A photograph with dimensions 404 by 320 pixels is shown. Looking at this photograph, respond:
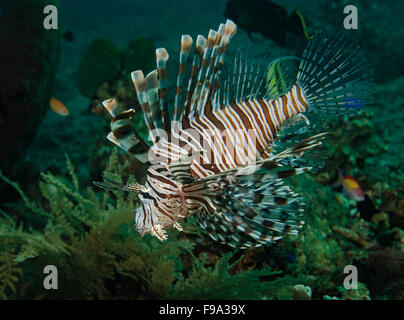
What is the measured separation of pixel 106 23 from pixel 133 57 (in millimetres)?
24092

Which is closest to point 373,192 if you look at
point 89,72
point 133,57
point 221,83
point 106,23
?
point 221,83

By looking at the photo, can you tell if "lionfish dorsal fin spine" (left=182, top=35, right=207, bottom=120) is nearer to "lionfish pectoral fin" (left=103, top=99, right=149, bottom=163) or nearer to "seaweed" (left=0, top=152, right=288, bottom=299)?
"lionfish pectoral fin" (left=103, top=99, right=149, bottom=163)

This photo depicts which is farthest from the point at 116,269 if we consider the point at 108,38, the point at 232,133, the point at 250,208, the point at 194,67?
the point at 108,38

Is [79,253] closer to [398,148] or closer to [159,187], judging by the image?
[159,187]

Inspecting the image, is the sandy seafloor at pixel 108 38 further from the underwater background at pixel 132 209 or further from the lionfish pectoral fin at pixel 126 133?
the lionfish pectoral fin at pixel 126 133

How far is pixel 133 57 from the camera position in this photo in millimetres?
6359

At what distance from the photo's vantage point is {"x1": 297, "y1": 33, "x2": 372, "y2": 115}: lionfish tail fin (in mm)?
2479

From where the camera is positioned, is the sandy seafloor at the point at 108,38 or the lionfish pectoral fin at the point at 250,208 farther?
the sandy seafloor at the point at 108,38

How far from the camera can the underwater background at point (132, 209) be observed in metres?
2.77

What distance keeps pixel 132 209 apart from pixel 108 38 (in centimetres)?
1999

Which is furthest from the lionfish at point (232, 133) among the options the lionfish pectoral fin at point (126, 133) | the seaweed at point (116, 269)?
the seaweed at point (116, 269)

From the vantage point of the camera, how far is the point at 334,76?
2.59 metres

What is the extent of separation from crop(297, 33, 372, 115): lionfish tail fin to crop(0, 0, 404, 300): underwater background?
144 mm

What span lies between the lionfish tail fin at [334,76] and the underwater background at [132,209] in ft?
0.47
